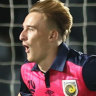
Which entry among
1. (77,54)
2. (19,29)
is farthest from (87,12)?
(77,54)

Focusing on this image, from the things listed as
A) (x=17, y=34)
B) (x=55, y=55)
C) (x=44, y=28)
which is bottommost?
(x=17, y=34)

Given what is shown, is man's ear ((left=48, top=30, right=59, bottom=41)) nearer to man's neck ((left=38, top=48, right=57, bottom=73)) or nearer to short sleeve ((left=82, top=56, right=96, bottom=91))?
man's neck ((left=38, top=48, right=57, bottom=73))

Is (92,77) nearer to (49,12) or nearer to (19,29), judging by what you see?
(49,12)

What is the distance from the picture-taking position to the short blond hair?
1405mm

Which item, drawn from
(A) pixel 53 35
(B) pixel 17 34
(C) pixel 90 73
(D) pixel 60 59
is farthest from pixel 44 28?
(B) pixel 17 34

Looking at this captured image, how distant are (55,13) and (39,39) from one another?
0.12 meters

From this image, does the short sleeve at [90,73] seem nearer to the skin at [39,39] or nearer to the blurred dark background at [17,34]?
the skin at [39,39]

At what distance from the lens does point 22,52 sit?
8.98 feet

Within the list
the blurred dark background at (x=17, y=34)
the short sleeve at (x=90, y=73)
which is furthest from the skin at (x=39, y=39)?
the blurred dark background at (x=17, y=34)

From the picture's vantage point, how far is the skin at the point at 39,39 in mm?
1387

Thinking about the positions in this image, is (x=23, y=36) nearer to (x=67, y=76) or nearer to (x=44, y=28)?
(x=44, y=28)

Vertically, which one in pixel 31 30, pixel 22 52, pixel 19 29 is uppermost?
pixel 31 30

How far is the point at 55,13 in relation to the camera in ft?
4.62

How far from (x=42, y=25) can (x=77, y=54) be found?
7.5 inches
